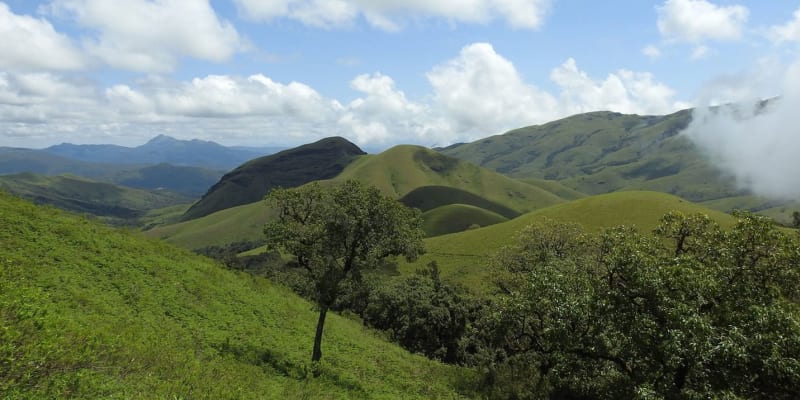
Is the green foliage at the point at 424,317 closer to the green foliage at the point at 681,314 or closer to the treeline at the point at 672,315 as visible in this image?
the treeline at the point at 672,315

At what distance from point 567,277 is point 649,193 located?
17227 centimetres

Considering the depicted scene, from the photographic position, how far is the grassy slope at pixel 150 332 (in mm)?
17297

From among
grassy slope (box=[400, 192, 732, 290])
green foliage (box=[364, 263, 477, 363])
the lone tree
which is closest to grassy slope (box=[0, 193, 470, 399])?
the lone tree

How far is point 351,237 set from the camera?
105 ft

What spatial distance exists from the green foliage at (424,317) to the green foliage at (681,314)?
39166 millimetres

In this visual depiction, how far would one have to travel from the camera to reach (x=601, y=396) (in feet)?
82.4

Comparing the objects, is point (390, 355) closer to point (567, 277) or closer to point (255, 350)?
point (255, 350)

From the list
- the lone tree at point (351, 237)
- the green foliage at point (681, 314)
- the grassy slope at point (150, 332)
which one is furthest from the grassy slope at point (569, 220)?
the green foliage at point (681, 314)

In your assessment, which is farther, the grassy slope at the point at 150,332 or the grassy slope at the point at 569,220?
the grassy slope at the point at 569,220

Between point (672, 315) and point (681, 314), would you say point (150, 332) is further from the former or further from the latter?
point (681, 314)

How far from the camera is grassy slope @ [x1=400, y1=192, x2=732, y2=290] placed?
142375mm

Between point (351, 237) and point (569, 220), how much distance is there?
146058 mm

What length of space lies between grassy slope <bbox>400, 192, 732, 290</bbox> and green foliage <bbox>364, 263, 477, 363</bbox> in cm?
5575

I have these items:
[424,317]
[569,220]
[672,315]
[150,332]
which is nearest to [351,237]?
[150,332]
